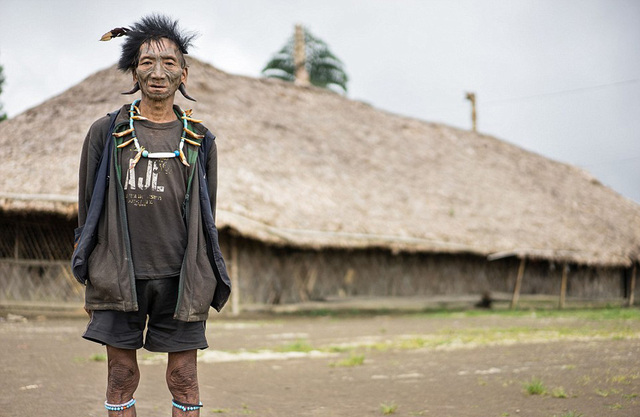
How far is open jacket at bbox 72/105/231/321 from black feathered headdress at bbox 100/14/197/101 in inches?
9.7

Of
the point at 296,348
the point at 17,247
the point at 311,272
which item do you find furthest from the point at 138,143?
the point at 311,272

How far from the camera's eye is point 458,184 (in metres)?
16.1

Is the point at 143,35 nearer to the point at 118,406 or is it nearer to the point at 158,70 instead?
the point at 158,70

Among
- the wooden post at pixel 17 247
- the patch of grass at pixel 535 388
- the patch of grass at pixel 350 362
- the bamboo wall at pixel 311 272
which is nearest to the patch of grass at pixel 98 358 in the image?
the patch of grass at pixel 350 362

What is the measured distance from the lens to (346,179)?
1392cm

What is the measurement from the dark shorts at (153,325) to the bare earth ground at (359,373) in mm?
1270

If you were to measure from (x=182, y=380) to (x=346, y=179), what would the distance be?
11.4 metres

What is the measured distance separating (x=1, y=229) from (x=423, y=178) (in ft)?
30.7

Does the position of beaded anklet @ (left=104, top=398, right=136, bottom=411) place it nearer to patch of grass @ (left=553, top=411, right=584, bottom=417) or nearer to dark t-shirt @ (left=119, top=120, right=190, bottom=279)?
dark t-shirt @ (left=119, top=120, right=190, bottom=279)

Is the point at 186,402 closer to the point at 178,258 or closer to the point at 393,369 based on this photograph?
the point at 178,258

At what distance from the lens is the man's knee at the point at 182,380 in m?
2.62

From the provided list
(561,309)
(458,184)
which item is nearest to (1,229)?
(458,184)

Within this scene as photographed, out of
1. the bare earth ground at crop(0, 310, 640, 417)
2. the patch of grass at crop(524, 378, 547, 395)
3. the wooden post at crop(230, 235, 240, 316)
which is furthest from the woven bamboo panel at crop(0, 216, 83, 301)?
the patch of grass at crop(524, 378, 547, 395)

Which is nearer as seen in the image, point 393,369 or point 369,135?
point 393,369
